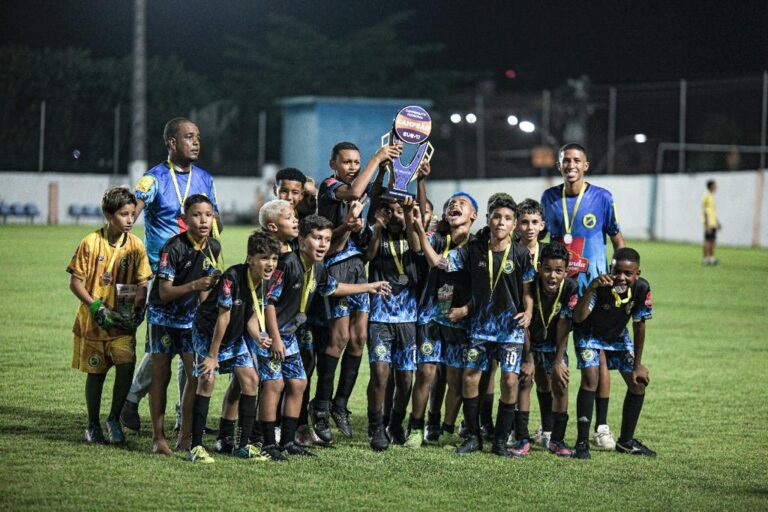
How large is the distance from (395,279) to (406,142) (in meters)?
0.97

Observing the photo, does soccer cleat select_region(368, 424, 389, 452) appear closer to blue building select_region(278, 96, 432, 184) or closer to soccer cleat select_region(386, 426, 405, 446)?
soccer cleat select_region(386, 426, 405, 446)

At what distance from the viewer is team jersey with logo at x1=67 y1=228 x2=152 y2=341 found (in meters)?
7.52

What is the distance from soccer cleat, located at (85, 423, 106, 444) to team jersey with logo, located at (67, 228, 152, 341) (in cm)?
57

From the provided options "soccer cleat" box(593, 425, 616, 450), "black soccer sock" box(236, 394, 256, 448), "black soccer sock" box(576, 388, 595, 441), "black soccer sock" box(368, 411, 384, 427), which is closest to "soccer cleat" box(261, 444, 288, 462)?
"black soccer sock" box(236, 394, 256, 448)

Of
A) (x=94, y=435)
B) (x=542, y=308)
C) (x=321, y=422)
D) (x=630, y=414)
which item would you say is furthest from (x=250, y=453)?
(x=630, y=414)

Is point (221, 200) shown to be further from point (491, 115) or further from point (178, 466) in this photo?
point (178, 466)

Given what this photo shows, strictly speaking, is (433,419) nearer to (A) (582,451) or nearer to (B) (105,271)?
(A) (582,451)

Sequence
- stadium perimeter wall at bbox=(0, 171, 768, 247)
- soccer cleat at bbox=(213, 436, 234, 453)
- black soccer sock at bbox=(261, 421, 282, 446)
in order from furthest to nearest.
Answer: stadium perimeter wall at bbox=(0, 171, 768, 247) → soccer cleat at bbox=(213, 436, 234, 453) → black soccer sock at bbox=(261, 421, 282, 446)

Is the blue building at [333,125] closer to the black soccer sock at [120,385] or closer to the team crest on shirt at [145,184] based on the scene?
the team crest on shirt at [145,184]

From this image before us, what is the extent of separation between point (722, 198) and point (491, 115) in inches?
713

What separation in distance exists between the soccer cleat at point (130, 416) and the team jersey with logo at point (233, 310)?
4.01 feet

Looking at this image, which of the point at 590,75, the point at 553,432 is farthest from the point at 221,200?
the point at 553,432

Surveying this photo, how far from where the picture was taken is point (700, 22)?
178 feet

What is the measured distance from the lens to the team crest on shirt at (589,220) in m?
8.28
